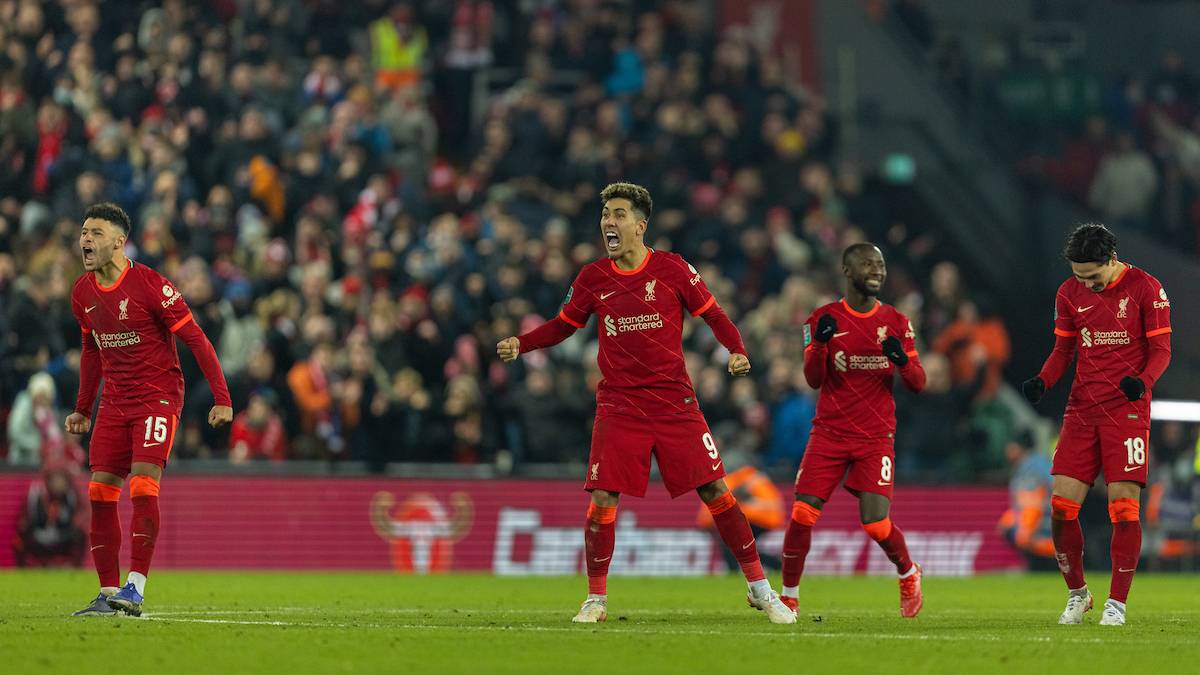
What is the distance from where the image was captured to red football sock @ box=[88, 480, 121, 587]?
1069 cm

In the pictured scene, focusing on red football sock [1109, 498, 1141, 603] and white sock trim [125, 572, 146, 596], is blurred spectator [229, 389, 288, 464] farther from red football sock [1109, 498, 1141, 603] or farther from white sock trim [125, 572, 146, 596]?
red football sock [1109, 498, 1141, 603]

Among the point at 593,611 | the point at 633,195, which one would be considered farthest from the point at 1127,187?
the point at 593,611

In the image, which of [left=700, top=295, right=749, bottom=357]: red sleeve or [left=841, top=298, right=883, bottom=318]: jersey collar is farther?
[left=841, top=298, right=883, bottom=318]: jersey collar

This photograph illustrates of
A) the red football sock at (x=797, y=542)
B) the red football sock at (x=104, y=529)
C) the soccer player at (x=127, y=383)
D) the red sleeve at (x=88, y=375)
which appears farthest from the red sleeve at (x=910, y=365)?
the red sleeve at (x=88, y=375)

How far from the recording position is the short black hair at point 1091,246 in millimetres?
10883

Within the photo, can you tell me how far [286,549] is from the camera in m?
18.2

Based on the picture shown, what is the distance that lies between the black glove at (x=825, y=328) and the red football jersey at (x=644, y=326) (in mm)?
799

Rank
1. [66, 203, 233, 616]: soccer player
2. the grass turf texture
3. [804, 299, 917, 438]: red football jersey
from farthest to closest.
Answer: [804, 299, 917, 438]: red football jersey, [66, 203, 233, 616]: soccer player, the grass turf texture

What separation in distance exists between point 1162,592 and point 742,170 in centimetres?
975

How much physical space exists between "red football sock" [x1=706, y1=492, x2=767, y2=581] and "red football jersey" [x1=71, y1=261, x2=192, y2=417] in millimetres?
3584

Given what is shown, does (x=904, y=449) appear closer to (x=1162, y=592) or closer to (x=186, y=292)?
(x=1162, y=592)

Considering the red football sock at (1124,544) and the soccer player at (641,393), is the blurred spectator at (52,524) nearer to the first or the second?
the soccer player at (641,393)

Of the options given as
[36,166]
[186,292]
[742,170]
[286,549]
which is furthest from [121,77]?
[742,170]

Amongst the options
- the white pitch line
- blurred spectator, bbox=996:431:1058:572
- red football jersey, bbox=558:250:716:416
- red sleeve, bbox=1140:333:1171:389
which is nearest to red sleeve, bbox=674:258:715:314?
red football jersey, bbox=558:250:716:416
